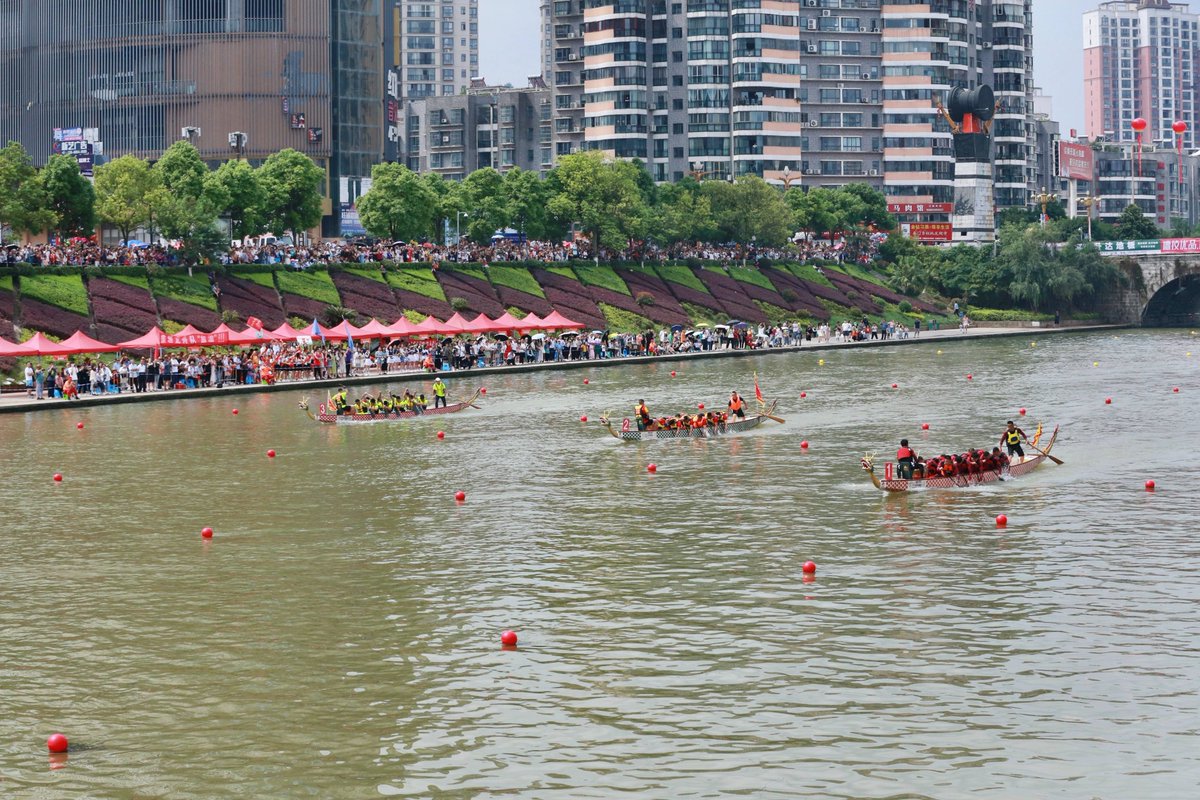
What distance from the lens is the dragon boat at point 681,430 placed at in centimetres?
6169

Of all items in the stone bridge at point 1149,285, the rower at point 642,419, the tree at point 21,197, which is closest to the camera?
the rower at point 642,419

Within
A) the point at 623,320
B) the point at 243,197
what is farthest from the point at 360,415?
the point at 623,320

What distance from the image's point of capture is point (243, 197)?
121m

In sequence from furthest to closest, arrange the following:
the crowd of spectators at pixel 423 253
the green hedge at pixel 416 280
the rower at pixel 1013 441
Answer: the green hedge at pixel 416 280, the crowd of spectators at pixel 423 253, the rower at pixel 1013 441

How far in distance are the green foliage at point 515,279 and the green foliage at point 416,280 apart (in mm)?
6212

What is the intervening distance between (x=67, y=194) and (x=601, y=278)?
1822 inches

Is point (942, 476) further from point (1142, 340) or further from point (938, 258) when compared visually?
point (938, 258)

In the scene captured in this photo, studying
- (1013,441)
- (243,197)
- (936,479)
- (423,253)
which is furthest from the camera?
(423,253)

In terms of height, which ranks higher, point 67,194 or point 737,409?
point 67,194

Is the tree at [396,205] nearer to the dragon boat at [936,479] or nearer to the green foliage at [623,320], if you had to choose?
the green foliage at [623,320]

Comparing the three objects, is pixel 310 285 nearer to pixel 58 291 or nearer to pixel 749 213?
pixel 58 291

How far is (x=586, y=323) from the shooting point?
120562 mm

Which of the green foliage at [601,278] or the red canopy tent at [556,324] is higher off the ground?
the green foliage at [601,278]

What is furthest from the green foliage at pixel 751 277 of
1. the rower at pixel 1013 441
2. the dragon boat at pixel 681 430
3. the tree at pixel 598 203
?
the rower at pixel 1013 441
